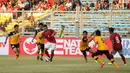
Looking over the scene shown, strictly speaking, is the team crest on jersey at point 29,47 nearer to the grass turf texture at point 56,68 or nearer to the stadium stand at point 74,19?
the stadium stand at point 74,19

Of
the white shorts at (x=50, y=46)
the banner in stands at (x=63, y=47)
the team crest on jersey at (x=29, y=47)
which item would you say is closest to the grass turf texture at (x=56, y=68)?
the white shorts at (x=50, y=46)

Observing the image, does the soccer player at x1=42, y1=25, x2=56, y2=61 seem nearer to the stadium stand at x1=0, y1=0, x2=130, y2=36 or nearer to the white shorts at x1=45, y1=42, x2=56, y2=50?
the white shorts at x1=45, y1=42, x2=56, y2=50

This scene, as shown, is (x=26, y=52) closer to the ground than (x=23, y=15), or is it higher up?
closer to the ground

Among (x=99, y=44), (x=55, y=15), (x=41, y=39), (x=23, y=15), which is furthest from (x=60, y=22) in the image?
(x=99, y=44)

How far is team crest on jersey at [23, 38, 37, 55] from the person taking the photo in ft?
105

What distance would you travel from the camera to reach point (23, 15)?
32.3 m

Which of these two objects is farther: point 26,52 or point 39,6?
point 39,6

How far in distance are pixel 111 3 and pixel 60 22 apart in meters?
5.21

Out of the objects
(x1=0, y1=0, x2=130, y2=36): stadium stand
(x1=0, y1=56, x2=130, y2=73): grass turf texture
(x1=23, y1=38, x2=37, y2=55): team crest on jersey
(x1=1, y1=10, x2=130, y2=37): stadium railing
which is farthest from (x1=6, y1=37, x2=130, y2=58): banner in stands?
(x1=0, y1=56, x2=130, y2=73): grass turf texture

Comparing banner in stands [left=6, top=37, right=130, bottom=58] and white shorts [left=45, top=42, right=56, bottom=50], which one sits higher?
white shorts [left=45, top=42, right=56, bottom=50]

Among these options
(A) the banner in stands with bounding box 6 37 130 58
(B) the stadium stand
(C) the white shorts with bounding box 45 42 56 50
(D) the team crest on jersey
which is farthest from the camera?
(B) the stadium stand

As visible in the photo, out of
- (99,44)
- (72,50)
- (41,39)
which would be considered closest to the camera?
(99,44)

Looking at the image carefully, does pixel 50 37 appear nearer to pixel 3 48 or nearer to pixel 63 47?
pixel 63 47

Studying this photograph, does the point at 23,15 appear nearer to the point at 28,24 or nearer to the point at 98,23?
the point at 28,24
